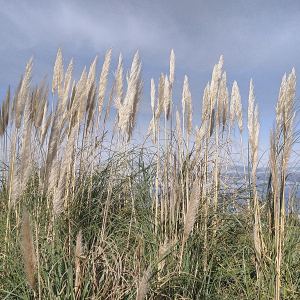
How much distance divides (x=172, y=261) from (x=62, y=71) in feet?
8.71

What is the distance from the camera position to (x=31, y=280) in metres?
1.15

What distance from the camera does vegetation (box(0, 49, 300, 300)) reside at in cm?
166

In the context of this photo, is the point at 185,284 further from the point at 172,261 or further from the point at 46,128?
the point at 46,128

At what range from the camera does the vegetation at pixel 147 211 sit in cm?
166

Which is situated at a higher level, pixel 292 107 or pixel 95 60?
pixel 95 60

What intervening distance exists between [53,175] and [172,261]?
1.07 m

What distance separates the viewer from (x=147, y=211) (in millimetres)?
2824

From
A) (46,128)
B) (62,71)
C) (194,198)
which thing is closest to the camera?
(194,198)

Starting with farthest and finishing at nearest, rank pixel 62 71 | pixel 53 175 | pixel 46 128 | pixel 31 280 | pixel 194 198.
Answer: pixel 62 71
pixel 46 128
pixel 53 175
pixel 194 198
pixel 31 280

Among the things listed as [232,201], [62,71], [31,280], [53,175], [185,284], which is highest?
[62,71]

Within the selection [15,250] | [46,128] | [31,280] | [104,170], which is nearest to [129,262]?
[15,250]

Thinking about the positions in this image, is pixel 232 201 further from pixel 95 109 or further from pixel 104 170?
pixel 95 109

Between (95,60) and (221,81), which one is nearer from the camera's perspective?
(221,81)

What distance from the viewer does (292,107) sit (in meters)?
1.98
